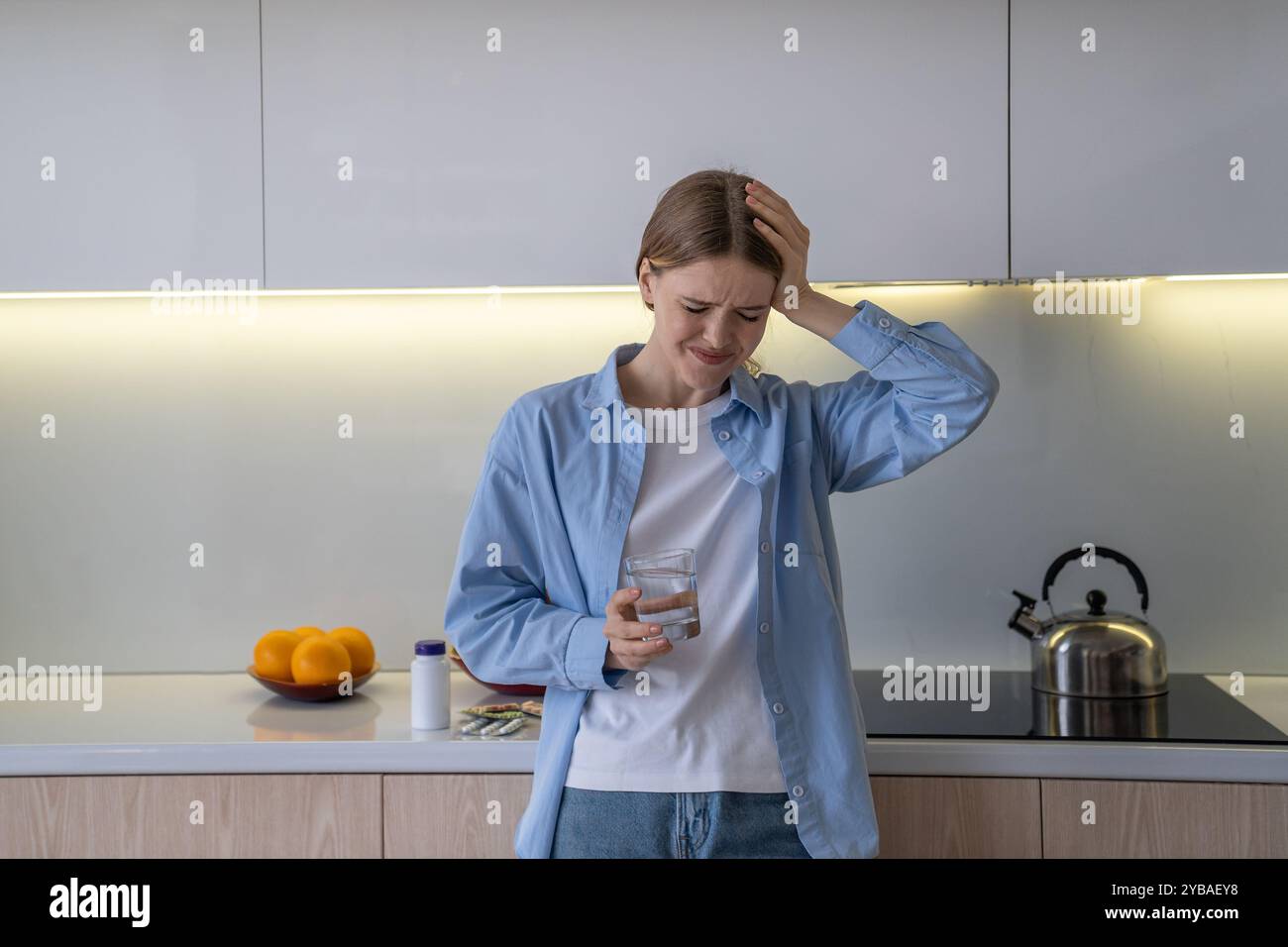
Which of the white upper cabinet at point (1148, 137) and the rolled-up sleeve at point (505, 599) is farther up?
the white upper cabinet at point (1148, 137)

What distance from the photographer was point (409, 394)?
7.49 feet

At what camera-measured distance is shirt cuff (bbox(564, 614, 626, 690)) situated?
3.97ft

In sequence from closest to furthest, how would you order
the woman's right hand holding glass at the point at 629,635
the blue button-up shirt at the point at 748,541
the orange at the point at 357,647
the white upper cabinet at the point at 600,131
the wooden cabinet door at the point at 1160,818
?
1. the woman's right hand holding glass at the point at 629,635
2. the blue button-up shirt at the point at 748,541
3. the wooden cabinet door at the point at 1160,818
4. the white upper cabinet at the point at 600,131
5. the orange at the point at 357,647

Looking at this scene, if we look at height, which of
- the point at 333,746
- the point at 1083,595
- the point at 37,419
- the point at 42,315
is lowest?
the point at 333,746

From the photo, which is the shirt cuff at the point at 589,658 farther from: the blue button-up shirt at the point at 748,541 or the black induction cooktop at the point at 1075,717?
the black induction cooktop at the point at 1075,717

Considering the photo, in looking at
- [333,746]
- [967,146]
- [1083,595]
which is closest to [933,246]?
[967,146]

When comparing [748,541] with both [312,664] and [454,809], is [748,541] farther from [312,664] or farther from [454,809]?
[312,664]

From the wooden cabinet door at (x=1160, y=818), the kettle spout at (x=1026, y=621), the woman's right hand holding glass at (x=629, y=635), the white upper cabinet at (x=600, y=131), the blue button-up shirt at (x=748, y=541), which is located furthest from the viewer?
the kettle spout at (x=1026, y=621)

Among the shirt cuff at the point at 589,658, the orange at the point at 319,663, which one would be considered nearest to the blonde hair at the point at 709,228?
the shirt cuff at the point at 589,658

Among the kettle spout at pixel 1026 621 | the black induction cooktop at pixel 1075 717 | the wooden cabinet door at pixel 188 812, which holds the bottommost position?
the wooden cabinet door at pixel 188 812

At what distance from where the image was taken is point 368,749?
1750 millimetres

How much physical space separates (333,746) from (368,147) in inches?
37.6

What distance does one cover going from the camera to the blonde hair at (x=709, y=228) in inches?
48.7
